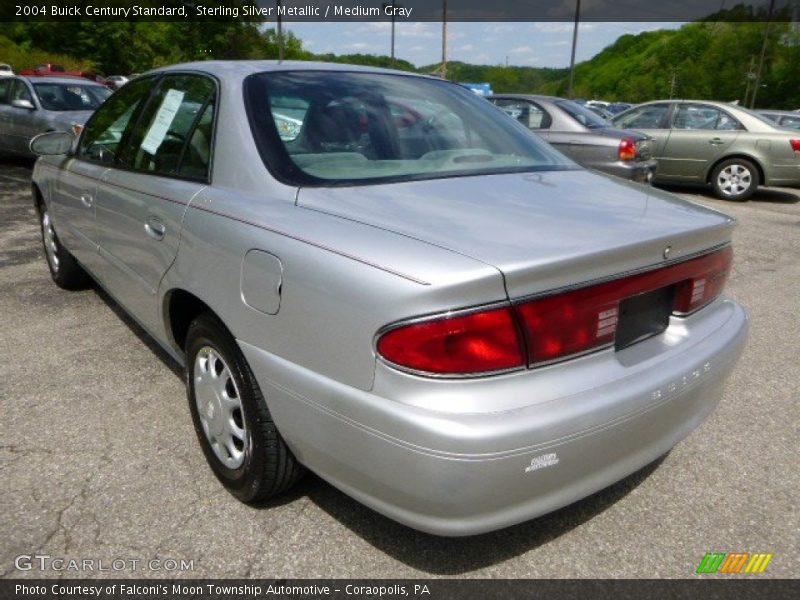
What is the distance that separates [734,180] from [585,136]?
312 centimetres

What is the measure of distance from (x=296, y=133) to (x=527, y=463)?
1.40m

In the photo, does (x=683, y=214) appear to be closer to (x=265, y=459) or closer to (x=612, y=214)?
(x=612, y=214)

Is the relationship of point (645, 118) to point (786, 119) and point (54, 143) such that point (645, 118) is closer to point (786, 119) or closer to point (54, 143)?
point (786, 119)

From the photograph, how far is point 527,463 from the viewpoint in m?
1.63

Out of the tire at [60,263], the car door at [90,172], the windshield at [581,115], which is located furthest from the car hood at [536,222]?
the windshield at [581,115]

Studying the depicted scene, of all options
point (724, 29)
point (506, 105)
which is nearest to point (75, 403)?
point (506, 105)

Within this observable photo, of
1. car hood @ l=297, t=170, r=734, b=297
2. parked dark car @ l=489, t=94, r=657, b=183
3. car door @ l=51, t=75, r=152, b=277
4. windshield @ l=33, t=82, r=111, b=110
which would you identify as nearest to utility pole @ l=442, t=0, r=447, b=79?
parked dark car @ l=489, t=94, r=657, b=183

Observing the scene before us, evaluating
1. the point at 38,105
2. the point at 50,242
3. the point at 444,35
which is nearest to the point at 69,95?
the point at 38,105

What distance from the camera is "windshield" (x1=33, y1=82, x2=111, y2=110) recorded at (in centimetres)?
948

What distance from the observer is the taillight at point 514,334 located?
1.59 metres

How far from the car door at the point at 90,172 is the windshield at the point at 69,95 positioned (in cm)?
658

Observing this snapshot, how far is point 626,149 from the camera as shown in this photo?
326 inches

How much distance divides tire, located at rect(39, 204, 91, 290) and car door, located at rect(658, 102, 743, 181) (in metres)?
8.90

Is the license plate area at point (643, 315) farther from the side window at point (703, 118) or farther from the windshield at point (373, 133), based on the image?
the side window at point (703, 118)
